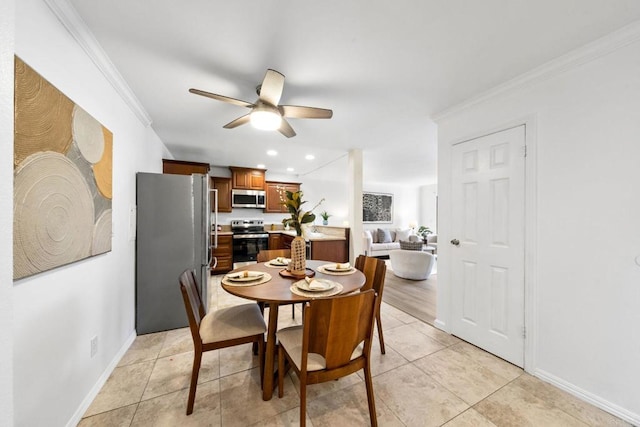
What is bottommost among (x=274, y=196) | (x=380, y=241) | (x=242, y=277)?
Result: (x=380, y=241)

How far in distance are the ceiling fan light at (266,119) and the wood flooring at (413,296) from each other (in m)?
2.78

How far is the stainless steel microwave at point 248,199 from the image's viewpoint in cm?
539

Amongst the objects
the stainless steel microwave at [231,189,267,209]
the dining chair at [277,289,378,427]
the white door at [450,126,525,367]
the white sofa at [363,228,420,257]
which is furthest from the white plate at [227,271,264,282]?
the white sofa at [363,228,420,257]

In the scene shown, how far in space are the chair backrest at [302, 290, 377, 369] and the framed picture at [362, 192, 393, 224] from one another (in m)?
6.59

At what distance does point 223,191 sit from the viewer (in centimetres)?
532

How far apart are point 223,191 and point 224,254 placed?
1.46 metres

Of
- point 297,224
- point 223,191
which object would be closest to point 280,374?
point 297,224

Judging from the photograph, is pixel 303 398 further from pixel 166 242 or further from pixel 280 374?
pixel 166 242

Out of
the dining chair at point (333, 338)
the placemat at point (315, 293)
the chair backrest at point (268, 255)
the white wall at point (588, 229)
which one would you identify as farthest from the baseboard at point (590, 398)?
the chair backrest at point (268, 255)

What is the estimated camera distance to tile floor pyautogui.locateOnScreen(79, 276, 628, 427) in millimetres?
1447

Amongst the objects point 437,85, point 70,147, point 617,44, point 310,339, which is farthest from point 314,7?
point 617,44

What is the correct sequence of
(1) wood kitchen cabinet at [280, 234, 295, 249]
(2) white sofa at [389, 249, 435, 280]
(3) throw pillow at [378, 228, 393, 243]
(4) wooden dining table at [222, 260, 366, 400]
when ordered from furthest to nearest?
A: 1. (3) throw pillow at [378, 228, 393, 243]
2. (1) wood kitchen cabinet at [280, 234, 295, 249]
3. (2) white sofa at [389, 249, 435, 280]
4. (4) wooden dining table at [222, 260, 366, 400]

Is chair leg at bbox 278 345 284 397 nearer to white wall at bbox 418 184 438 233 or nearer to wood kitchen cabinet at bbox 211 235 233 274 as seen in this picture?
wood kitchen cabinet at bbox 211 235 233 274

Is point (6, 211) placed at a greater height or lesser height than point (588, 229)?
greater
